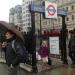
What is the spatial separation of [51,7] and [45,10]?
1.56 ft

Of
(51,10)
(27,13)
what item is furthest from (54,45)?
(27,13)

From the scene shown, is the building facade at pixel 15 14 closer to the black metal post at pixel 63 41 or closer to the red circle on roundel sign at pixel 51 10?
the black metal post at pixel 63 41

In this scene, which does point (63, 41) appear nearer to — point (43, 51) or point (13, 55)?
point (43, 51)

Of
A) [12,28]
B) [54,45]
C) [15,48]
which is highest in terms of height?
[12,28]

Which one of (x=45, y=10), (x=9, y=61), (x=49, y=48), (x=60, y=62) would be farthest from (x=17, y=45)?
(x=60, y=62)

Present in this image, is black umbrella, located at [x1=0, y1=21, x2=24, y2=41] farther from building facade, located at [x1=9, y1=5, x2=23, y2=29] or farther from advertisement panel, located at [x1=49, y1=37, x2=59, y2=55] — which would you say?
building facade, located at [x1=9, y1=5, x2=23, y2=29]

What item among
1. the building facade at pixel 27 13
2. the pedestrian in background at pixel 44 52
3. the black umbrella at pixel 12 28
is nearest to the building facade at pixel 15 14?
the building facade at pixel 27 13

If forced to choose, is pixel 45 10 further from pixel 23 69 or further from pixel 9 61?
pixel 9 61

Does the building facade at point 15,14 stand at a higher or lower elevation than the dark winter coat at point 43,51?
higher

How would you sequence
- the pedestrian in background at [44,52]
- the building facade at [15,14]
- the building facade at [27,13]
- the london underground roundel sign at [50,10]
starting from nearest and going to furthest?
1. the london underground roundel sign at [50,10]
2. the pedestrian in background at [44,52]
3. the building facade at [27,13]
4. the building facade at [15,14]

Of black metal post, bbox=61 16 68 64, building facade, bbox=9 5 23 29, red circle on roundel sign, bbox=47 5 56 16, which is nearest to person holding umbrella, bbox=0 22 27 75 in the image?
red circle on roundel sign, bbox=47 5 56 16

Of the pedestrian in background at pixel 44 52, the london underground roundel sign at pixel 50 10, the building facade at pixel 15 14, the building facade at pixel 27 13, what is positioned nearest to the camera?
the london underground roundel sign at pixel 50 10

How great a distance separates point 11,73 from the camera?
19.7 ft

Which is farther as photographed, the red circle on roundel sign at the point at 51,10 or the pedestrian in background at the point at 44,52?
the pedestrian in background at the point at 44,52
